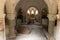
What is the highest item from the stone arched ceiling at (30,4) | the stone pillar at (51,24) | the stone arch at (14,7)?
the stone arched ceiling at (30,4)

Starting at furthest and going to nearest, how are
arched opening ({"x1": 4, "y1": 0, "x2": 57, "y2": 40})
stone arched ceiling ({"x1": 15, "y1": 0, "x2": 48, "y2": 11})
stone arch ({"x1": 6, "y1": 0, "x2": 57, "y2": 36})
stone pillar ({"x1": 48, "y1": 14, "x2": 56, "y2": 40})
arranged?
stone arched ceiling ({"x1": 15, "y1": 0, "x2": 48, "y2": 11}), arched opening ({"x1": 4, "y1": 0, "x2": 57, "y2": 40}), stone pillar ({"x1": 48, "y1": 14, "x2": 56, "y2": 40}), stone arch ({"x1": 6, "y1": 0, "x2": 57, "y2": 36})

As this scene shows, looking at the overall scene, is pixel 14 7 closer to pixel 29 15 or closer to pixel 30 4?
pixel 30 4

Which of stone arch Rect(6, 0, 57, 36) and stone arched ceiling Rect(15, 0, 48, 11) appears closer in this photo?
stone arch Rect(6, 0, 57, 36)

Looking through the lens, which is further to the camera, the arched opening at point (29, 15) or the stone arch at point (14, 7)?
the arched opening at point (29, 15)

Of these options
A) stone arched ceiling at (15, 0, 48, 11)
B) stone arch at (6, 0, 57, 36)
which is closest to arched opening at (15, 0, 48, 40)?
stone arched ceiling at (15, 0, 48, 11)

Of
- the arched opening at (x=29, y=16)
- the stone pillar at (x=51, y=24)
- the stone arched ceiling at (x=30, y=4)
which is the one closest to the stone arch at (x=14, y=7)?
the stone pillar at (x=51, y=24)

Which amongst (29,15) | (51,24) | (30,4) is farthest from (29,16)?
(51,24)

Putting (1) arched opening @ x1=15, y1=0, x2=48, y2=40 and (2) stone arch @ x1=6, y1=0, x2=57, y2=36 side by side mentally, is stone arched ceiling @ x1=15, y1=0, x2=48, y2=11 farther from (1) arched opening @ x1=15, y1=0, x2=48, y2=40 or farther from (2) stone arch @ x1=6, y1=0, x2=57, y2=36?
(2) stone arch @ x1=6, y1=0, x2=57, y2=36

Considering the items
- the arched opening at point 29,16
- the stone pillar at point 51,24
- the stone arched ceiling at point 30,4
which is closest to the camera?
the stone pillar at point 51,24

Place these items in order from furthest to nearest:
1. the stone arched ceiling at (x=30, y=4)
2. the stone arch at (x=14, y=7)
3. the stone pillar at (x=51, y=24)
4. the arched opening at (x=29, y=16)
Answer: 1. the stone arched ceiling at (x=30, y=4)
2. the arched opening at (x=29, y=16)
3. the stone pillar at (x=51, y=24)
4. the stone arch at (x=14, y=7)

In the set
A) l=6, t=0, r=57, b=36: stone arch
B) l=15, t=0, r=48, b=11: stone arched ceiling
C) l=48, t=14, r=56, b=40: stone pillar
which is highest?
l=15, t=0, r=48, b=11: stone arched ceiling

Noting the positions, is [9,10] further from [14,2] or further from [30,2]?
[30,2]

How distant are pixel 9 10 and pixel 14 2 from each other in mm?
656

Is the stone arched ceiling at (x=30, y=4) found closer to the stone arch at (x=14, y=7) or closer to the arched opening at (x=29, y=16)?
the arched opening at (x=29, y=16)
